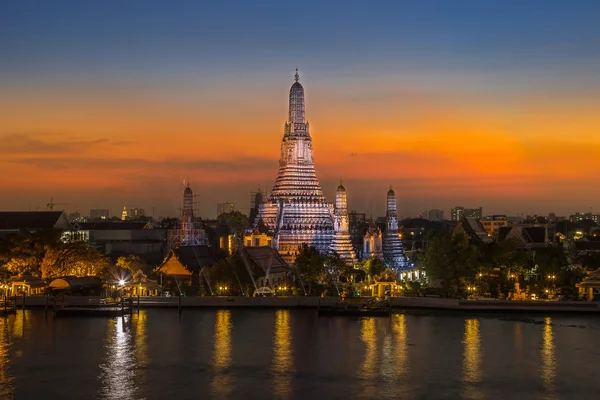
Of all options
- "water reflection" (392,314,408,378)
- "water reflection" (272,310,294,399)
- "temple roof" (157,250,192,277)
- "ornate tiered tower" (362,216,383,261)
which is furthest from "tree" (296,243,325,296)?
"ornate tiered tower" (362,216,383,261)

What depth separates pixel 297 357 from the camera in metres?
41.7

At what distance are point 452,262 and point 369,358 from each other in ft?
78.6

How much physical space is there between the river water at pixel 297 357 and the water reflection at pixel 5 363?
0.07m

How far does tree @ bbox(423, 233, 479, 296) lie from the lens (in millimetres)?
64062

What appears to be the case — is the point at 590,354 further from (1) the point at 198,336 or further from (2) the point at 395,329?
(1) the point at 198,336

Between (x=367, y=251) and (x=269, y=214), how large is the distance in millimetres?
8698

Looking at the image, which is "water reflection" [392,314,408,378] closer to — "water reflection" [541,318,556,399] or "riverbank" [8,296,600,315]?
"riverbank" [8,296,600,315]

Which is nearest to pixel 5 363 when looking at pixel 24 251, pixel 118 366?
pixel 118 366

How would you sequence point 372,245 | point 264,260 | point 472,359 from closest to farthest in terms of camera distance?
point 472,359 → point 264,260 → point 372,245

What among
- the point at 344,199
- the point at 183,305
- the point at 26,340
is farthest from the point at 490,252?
the point at 26,340

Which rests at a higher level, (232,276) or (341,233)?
(341,233)

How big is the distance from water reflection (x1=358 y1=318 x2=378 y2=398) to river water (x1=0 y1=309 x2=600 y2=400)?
0.16ft

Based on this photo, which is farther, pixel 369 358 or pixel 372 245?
Answer: pixel 372 245

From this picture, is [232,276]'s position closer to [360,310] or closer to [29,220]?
[360,310]
